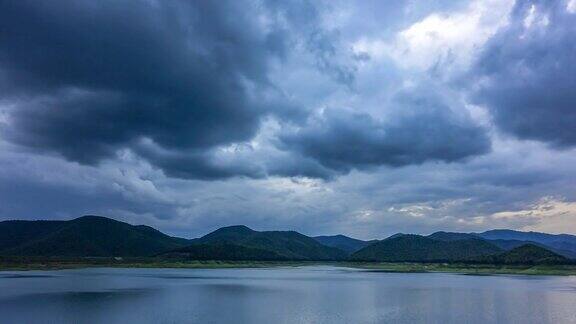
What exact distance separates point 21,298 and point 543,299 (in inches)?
3293

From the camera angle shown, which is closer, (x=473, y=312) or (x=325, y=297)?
(x=473, y=312)

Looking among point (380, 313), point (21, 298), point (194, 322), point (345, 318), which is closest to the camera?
point (194, 322)

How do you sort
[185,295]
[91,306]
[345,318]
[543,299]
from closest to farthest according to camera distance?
[345,318]
[91,306]
[543,299]
[185,295]

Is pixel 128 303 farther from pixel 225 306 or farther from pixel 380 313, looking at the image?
pixel 380 313

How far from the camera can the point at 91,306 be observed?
70.8 metres

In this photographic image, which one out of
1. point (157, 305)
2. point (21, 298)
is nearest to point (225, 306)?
point (157, 305)

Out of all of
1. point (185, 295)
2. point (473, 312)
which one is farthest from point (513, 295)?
point (185, 295)

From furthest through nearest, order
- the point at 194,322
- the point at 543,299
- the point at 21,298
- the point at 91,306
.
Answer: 1. the point at 543,299
2. the point at 21,298
3. the point at 91,306
4. the point at 194,322

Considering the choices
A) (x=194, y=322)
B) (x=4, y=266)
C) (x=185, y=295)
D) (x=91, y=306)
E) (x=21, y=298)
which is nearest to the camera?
(x=194, y=322)

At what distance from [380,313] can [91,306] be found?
39.5m

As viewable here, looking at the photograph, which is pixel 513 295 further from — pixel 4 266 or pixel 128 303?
pixel 4 266

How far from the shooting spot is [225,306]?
73250mm

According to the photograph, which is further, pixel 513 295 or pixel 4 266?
pixel 4 266

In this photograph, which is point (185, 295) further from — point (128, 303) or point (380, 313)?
point (380, 313)
